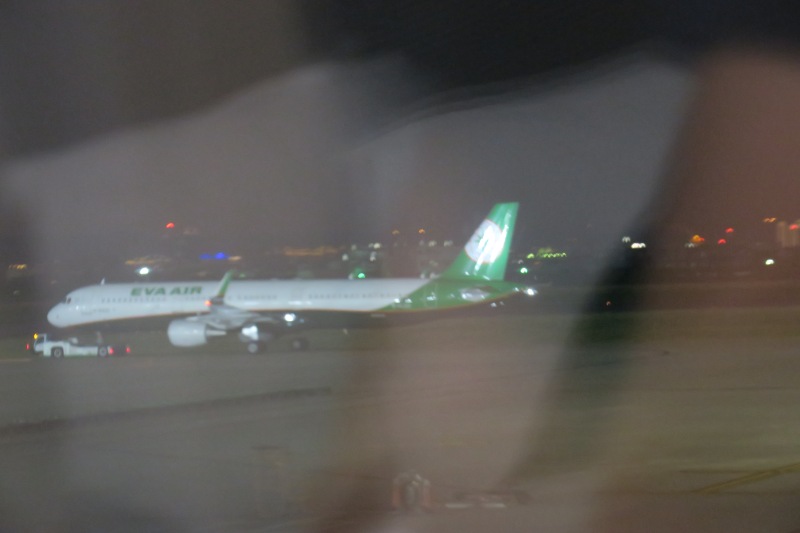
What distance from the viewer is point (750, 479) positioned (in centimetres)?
797

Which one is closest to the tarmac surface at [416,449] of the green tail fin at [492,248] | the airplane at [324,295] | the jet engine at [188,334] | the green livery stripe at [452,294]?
the jet engine at [188,334]

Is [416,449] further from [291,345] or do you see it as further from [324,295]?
[324,295]

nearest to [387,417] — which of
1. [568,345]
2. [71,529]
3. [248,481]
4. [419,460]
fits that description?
[419,460]

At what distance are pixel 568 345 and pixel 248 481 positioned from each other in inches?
626

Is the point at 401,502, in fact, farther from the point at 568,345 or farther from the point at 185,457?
the point at 568,345

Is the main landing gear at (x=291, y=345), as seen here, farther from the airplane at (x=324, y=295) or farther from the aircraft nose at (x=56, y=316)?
the aircraft nose at (x=56, y=316)

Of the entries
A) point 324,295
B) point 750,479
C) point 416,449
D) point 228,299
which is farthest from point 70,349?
point 750,479

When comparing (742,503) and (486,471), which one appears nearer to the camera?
(742,503)

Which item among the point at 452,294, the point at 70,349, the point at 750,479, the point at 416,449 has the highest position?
the point at 452,294

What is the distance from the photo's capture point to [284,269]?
59.9 m

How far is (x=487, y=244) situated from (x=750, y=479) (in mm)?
23307

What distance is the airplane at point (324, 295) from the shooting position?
30.7 m

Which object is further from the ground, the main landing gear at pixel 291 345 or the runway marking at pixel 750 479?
the main landing gear at pixel 291 345

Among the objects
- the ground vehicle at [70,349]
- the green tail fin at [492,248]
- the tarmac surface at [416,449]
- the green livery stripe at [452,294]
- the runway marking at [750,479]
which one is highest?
the green tail fin at [492,248]
